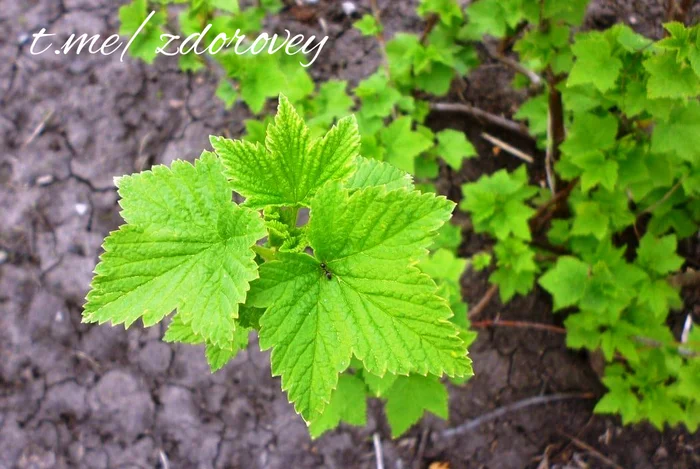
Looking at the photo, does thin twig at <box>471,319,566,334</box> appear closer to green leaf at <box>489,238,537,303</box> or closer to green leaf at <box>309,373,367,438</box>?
green leaf at <box>489,238,537,303</box>

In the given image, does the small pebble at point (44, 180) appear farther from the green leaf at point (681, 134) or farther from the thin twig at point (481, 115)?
the green leaf at point (681, 134)

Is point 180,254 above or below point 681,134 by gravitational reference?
above

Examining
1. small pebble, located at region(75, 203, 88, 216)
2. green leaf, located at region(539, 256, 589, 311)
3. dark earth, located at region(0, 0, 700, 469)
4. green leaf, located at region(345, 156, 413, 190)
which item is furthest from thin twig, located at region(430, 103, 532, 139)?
small pebble, located at region(75, 203, 88, 216)

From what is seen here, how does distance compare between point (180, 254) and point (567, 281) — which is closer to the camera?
point (180, 254)

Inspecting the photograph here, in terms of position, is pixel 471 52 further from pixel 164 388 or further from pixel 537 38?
pixel 164 388

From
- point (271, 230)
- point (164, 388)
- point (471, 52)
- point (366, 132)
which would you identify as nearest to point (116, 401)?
point (164, 388)

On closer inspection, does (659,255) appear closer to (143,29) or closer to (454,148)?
(454,148)

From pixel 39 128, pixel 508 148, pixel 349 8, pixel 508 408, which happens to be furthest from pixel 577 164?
pixel 39 128

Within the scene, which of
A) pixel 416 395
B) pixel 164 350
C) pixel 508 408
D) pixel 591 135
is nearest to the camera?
pixel 416 395
